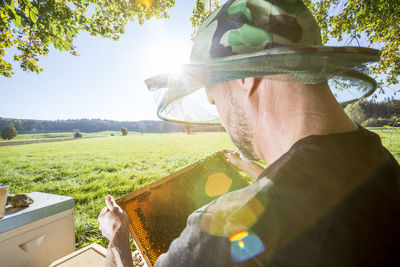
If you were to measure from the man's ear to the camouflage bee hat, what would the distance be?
0.26 ft

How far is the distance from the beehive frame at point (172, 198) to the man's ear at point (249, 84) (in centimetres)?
119

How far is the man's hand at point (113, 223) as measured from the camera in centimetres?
153

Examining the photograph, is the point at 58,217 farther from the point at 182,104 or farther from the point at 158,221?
the point at 182,104

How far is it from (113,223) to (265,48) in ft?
5.81

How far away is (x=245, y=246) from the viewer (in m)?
0.70

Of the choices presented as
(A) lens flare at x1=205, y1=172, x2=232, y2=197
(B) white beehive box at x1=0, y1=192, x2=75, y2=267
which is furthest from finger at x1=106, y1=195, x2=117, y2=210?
(A) lens flare at x1=205, y1=172, x2=232, y2=197

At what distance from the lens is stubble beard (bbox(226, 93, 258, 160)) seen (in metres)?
1.25

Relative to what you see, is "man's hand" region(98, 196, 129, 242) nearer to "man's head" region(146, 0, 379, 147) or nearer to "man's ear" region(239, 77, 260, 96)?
"man's head" region(146, 0, 379, 147)

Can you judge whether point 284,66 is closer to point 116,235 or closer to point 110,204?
point 116,235

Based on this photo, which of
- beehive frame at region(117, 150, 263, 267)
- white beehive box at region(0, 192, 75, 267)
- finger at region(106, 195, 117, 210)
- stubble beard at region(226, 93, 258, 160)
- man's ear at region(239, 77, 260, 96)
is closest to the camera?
man's ear at region(239, 77, 260, 96)

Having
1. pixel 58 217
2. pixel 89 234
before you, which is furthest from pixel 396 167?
pixel 89 234

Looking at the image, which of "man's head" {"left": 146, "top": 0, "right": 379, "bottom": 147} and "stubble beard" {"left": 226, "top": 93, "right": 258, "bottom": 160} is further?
"stubble beard" {"left": 226, "top": 93, "right": 258, "bottom": 160}

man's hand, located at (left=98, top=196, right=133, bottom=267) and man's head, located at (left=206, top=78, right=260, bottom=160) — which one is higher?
man's head, located at (left=206, top=78, right=260, bottom=160)

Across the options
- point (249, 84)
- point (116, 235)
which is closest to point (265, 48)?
point (249, 84)
